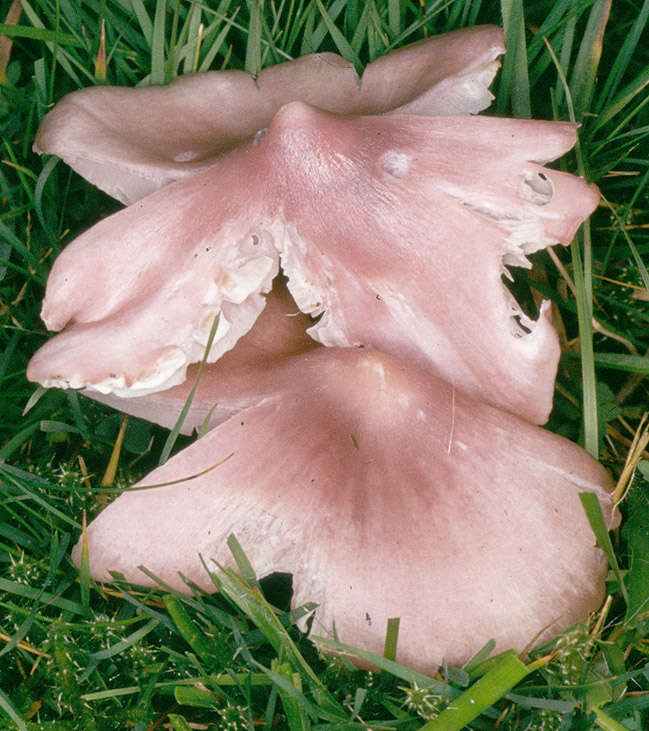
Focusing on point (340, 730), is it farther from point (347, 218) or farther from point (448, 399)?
point (347, 218)

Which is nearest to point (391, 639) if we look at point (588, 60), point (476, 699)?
point (476, 699)

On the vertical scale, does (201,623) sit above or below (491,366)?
below

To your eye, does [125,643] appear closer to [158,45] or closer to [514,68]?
[158,45]

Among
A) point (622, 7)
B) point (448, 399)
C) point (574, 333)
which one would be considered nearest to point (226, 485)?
point (448, 399)

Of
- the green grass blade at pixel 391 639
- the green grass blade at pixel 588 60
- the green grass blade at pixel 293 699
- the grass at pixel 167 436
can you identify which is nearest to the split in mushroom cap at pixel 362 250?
the grass at pixel 167 436

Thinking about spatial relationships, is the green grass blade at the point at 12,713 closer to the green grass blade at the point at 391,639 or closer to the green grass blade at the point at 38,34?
the green grass blade at the point at 391,639

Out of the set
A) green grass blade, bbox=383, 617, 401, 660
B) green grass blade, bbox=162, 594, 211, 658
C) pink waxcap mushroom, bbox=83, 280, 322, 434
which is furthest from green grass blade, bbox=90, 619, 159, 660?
green grass blade, bbox=383, 617, 401, 660

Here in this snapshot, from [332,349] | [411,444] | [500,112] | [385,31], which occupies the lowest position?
[411,444]
